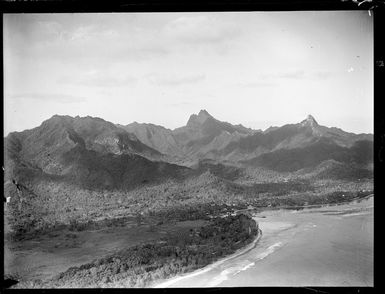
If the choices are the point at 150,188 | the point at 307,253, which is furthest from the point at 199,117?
the point at 307,253

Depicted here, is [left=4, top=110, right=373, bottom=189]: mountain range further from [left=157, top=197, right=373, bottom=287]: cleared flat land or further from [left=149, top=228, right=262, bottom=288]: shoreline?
[left=149, top=228, right=262, bottom=288]: shoreline

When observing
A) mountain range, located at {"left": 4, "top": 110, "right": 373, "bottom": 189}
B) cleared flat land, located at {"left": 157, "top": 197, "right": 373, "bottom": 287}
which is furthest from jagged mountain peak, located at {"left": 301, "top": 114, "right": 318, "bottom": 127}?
cleared flat land, located at {"left": 157, "top": 197, "right": 373, "bottom": 287}

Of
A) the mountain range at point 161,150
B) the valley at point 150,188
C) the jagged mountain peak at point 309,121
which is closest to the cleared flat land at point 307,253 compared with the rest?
the valley at point 150,188

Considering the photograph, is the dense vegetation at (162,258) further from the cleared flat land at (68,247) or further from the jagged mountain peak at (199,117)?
the jagged mountain peak at (199,117)

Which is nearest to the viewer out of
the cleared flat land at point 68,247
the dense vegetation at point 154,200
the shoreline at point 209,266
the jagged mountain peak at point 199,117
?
the shoreline at point 209,266

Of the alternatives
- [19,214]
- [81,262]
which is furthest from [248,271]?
[19,214]
